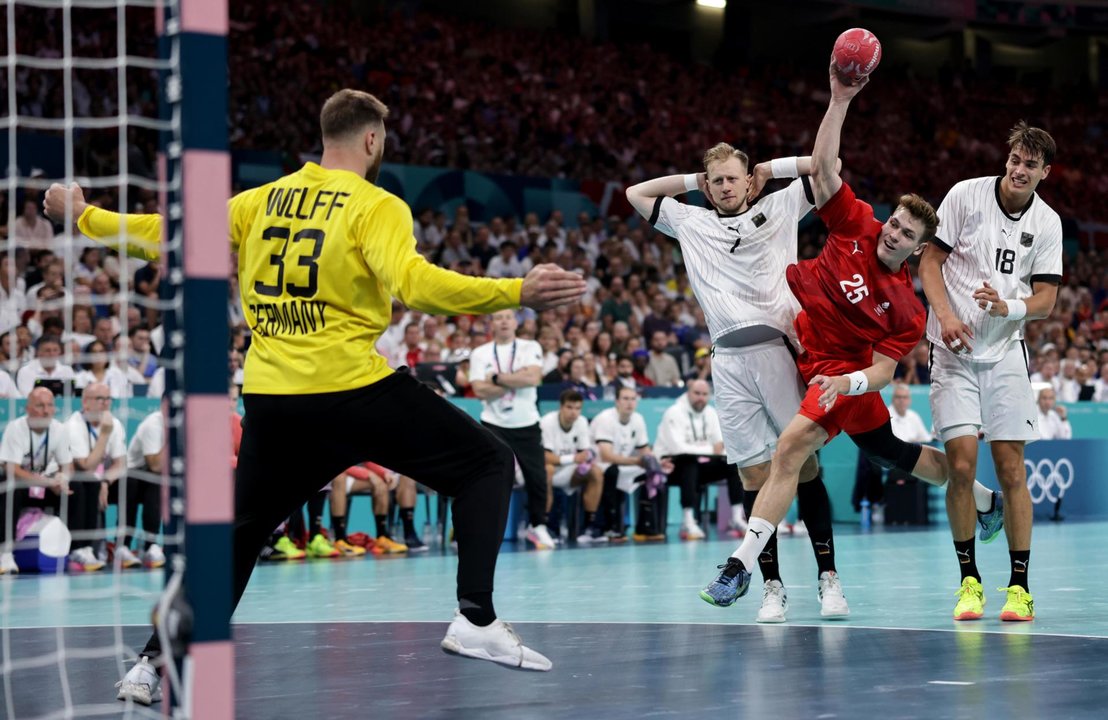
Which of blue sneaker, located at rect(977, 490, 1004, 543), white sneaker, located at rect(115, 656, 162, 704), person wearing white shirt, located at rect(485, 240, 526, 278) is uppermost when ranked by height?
person wearing white shirt, located at rect(485, 240, 526, 278)

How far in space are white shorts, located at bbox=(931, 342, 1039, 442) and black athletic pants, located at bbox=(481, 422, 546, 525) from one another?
20.3 ft

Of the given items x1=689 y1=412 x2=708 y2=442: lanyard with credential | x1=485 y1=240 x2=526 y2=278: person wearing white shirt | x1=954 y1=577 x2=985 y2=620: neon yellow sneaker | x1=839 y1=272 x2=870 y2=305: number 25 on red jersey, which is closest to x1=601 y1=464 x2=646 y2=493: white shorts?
x1=689 y1=412 x2=708 y2=442: lanyard with credential

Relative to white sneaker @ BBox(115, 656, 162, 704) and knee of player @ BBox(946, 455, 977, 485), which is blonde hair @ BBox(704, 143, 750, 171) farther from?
white sneaker @ BBox(115, 656, 162, 704)

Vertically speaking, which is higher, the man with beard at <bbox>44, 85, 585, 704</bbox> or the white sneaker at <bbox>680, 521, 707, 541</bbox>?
the man with beard at <bbox>44, 85, 585, 704</bbox>

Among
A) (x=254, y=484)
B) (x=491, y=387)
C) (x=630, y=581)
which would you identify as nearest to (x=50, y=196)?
(x=254, y=484)

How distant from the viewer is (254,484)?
520cm

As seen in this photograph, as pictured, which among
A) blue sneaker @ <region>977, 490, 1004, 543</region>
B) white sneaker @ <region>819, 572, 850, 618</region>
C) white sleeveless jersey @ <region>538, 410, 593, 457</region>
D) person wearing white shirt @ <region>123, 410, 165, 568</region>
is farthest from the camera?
white sleeveless jersey @ <region>538, 410, 593, 457</region>

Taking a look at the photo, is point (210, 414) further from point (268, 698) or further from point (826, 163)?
point (826, 163)

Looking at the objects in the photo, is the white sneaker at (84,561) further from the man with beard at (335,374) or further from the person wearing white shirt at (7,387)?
the man with beard at (335,374)

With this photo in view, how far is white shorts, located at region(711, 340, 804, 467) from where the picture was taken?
7707mm

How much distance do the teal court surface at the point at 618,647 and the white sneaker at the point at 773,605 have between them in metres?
0.09

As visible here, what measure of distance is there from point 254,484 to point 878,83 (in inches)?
1238

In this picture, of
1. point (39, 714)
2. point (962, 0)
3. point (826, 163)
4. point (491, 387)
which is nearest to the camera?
point (39, 714)

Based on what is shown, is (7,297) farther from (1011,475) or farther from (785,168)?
(1011,475)
